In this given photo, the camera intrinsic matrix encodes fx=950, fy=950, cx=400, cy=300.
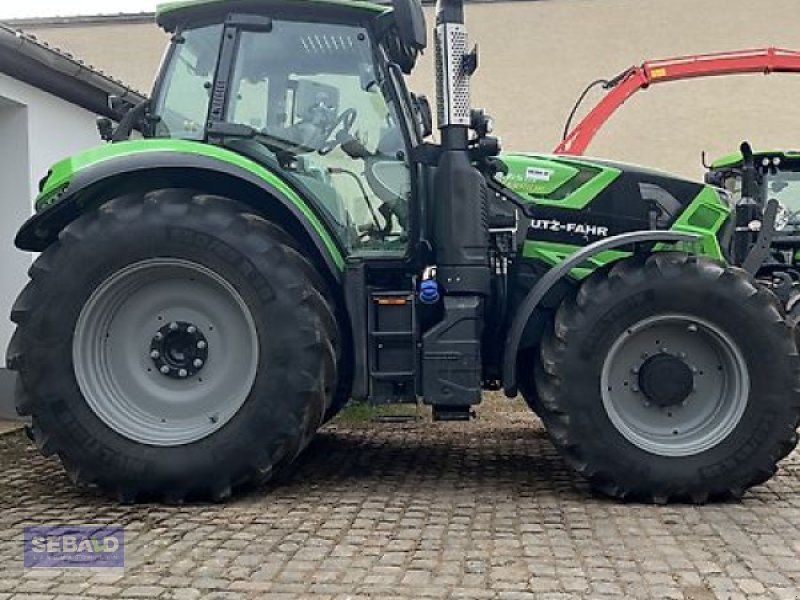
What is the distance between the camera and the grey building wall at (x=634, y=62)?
18.0m

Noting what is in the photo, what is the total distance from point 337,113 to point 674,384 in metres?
2.29

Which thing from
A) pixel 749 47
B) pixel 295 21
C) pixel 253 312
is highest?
pixel 749 47

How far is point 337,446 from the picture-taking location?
20.9ft

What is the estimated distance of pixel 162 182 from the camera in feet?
16.3

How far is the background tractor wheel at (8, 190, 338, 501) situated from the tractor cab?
49 cm

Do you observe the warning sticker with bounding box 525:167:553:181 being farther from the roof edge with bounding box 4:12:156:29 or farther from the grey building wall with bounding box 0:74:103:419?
the roof edge with bounding box 4:12:156:29

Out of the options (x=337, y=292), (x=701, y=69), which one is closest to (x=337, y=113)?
(x=337, y=292)

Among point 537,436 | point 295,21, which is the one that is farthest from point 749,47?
point 295,21

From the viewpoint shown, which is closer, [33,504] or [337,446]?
[33,504]

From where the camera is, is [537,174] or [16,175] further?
[16,175]

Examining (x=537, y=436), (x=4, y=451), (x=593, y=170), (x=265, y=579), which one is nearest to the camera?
(x=265, y=579)

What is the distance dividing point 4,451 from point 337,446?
218cm

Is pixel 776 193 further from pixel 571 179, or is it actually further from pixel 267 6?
pixel 267 6

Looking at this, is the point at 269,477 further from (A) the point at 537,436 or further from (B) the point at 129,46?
(B) the point at 129,46
